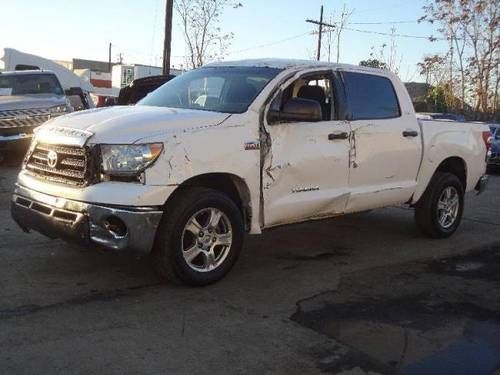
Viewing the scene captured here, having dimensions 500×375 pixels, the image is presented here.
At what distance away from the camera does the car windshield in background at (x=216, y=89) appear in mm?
5687

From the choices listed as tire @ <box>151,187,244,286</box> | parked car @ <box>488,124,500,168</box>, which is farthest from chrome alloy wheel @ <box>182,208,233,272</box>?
parked car @ <box>488,124,500,168</box>

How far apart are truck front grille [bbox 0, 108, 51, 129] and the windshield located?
110 centimetres

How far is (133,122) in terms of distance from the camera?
503 centimetres

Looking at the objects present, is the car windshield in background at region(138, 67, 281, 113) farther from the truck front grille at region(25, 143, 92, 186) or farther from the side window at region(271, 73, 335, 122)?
the truck front grille at region(25, 143, 92, 186)

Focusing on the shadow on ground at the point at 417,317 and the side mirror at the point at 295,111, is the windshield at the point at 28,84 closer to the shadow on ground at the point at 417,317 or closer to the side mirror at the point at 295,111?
the side mirror at the point at 295,111

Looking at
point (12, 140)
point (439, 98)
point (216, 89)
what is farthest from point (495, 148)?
point (439, 98)

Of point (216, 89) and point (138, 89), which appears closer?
point (216, 89)

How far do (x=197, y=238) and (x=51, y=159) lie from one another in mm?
1352

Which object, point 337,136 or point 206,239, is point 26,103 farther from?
point 206,239

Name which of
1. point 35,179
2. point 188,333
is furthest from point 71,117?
point 188,333

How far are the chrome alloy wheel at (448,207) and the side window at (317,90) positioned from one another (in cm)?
221

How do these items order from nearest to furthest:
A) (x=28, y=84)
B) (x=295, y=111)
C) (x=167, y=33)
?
(x=295, y=111) < (x=28, y=84) < (x=167, y=33)

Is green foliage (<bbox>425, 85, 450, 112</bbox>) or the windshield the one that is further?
green foliage (<bbox>425, 85, 450, 112</bbox>)

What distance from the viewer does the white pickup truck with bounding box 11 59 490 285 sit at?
4.85 m
